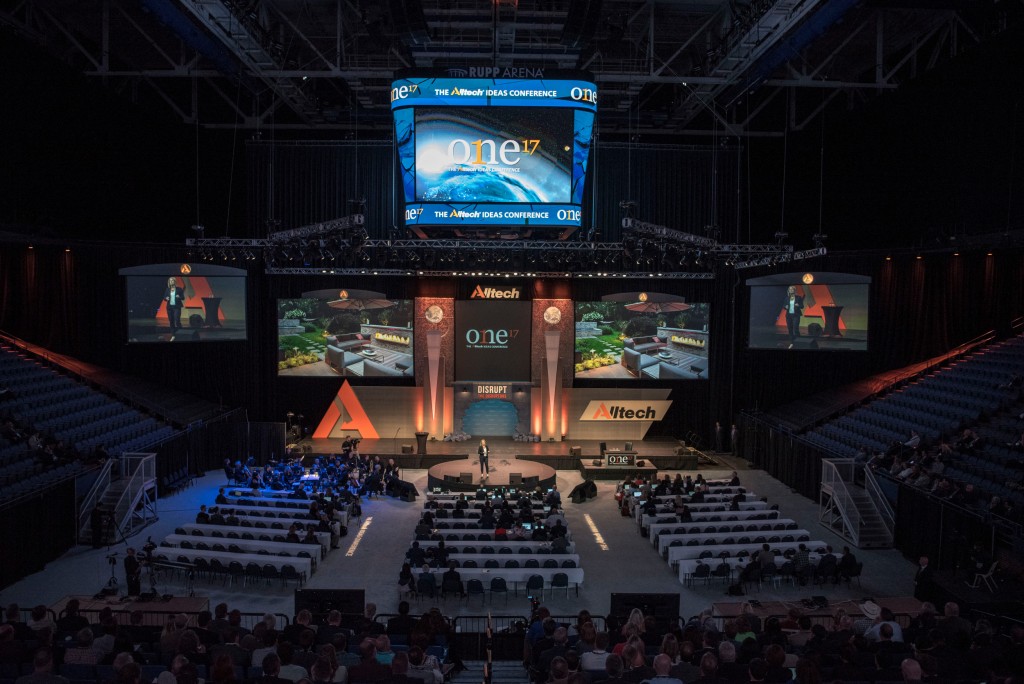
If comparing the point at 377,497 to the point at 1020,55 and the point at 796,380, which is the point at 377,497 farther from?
the point at 1020,55

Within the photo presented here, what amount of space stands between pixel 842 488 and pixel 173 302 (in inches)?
906

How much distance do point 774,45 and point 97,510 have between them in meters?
19.7

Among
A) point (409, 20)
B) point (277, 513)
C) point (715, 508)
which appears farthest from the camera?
point (715, 508)

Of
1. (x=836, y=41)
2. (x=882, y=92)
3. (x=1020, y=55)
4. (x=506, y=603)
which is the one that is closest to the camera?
(x=506, y=603)

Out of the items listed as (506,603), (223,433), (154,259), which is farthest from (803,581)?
(154,259)

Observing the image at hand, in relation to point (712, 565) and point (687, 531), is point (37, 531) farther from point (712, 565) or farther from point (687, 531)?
point (687, 531)

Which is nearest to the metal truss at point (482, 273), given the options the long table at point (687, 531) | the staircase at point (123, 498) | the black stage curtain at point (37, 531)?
the staircase at point (123, 498)

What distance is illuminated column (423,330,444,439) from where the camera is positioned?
30219 mm

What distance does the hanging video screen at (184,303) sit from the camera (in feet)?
88.5

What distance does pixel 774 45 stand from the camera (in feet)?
61.7

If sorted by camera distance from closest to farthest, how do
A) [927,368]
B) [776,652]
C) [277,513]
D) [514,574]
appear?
[776,652], [514,574], [277,513], [927,368]

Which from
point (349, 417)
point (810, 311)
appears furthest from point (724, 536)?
point (349, 417)

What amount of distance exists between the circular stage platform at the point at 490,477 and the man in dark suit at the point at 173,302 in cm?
1102

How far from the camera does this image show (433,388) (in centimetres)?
3020
